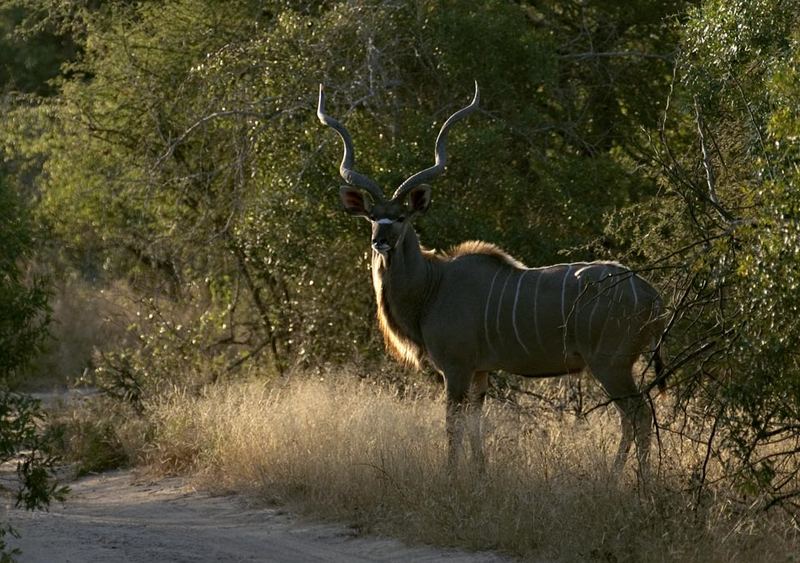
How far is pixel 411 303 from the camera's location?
7.95 metres

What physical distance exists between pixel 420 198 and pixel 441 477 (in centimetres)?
181

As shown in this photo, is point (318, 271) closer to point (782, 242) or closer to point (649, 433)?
point (649, 433)

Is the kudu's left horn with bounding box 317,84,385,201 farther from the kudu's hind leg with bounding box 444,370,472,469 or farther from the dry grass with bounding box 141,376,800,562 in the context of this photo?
the dry grass with bounding box 141,376,800,562

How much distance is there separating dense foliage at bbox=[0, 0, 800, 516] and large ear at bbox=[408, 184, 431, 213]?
1.10m

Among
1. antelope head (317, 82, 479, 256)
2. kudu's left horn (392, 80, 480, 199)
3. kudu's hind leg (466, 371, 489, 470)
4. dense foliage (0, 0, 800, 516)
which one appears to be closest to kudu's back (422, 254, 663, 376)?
kudu's hind leg (466, 371, 489, 470)

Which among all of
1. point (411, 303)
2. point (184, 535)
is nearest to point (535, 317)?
point (411, 303)

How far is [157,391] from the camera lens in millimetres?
10188

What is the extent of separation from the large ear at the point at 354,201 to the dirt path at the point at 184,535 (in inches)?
69.5

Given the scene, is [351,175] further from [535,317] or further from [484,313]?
[535,317]

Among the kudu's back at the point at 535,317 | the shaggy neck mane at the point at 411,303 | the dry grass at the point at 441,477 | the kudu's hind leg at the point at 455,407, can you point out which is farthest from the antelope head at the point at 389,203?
the dry grass at the point at 441,477

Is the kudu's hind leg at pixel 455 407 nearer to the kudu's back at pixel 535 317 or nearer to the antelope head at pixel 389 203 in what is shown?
the kudu's back at pixel 535 317

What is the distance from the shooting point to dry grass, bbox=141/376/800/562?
222 inches

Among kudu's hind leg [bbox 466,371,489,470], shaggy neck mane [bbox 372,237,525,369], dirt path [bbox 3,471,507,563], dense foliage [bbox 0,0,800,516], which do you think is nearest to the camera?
dirt path [bbox 3,471,507,563]

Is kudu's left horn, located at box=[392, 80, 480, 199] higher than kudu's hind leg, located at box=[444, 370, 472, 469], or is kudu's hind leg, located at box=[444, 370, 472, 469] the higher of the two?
kudu's left horn, located at box=[392, 80, 480, 199]
